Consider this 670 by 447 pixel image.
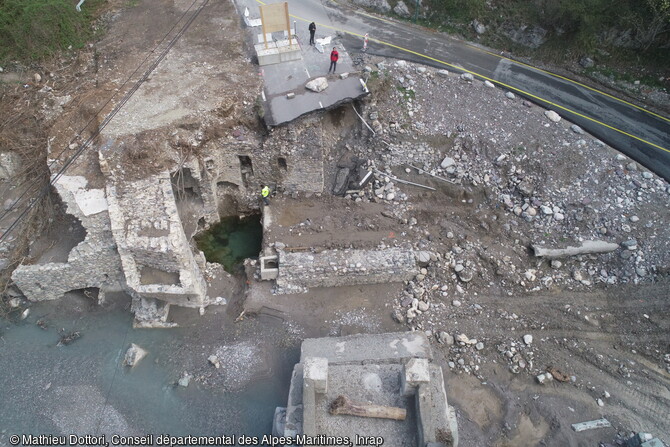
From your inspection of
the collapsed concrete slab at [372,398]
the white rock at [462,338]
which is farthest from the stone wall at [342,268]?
the collapsed concrete slab at [372,398]

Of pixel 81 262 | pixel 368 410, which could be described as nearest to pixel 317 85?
pixel 81 262

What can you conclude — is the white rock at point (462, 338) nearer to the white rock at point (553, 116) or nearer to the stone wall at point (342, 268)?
the stone wall at point (342, 268)

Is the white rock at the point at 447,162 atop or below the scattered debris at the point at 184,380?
atop

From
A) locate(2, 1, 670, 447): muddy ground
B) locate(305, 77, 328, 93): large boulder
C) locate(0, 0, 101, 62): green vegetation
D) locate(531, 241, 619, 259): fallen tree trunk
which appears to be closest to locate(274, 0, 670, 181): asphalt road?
locate(2, 1, 670, 447): muddy ground

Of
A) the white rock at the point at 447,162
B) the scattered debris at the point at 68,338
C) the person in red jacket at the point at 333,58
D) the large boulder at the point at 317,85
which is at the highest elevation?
the person in red jacket at the point at 333,58

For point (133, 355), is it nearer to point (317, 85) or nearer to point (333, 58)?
point (317, 85)
